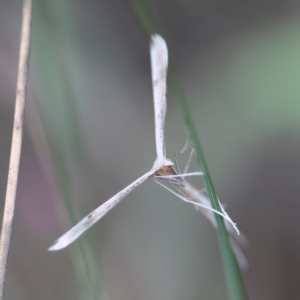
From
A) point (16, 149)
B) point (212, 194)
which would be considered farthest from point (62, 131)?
point (212, 194)

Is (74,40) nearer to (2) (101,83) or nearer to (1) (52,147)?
(2) (101,83)

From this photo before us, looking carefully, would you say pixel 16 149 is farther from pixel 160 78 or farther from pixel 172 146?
pixel 172 146

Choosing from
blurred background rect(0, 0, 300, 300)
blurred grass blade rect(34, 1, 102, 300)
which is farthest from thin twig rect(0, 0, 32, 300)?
blurred background rect(0, 0, 300, 300)

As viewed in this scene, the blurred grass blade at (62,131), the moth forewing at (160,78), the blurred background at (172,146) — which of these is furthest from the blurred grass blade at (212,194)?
the blurred background at (172,146)

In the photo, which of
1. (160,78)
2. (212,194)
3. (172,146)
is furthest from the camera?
(172,146)

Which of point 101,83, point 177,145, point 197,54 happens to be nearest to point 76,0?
point 101,83

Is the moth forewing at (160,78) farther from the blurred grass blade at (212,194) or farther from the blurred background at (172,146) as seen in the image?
the blurred background at (172,146)
